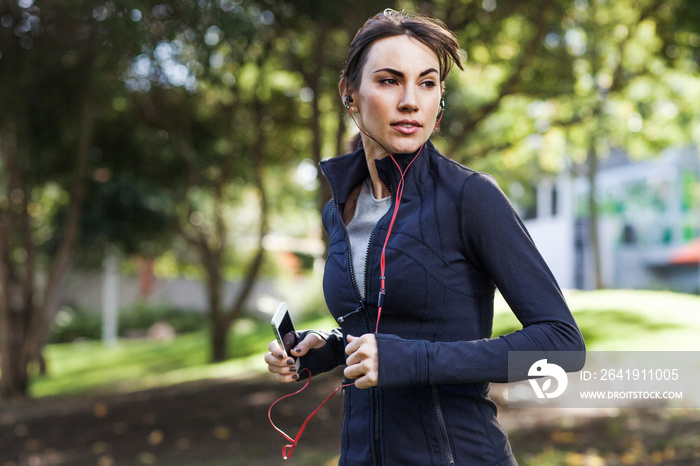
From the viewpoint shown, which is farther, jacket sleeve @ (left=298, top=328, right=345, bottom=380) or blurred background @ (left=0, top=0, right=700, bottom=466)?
blurred background @ (left=0, top=0, right=700, bottom=466)

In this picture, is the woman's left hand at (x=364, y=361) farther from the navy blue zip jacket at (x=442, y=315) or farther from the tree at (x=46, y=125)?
the tree at (x=46, y=125)

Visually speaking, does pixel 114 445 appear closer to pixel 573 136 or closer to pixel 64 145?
pixel 64 145

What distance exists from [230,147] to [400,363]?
12677 mm

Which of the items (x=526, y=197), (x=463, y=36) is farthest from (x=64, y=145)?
(x=526, y=197)

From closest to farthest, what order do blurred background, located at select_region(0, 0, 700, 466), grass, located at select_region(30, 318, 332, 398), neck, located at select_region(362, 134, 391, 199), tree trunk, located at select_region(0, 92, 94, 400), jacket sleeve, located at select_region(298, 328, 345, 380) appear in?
neck, located at select_region(362, 134, 391, 199) → jacket sleeve, located at select_region(298, 328, 345, 380) → blurred background, located at select_region(0, 0, 700, 466) → tree trunk, located at select_region(0, 92, 94, 400) → grass, located at select_region(30, 318, 332, 398)

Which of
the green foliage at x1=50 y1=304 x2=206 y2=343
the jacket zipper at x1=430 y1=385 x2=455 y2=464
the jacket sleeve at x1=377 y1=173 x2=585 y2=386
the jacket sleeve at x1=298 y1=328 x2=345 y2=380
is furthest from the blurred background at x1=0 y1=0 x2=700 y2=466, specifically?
the green foliage at x1=50 y1=304 x2=206 y2=343

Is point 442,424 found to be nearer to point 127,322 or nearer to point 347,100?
point 347,100

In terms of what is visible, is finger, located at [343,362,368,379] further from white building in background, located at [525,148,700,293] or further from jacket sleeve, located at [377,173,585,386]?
white building in background, located at [525,148,700,293]

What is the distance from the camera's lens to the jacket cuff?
158cm

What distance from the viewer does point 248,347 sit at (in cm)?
1902

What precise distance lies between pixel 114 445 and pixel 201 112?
662cm

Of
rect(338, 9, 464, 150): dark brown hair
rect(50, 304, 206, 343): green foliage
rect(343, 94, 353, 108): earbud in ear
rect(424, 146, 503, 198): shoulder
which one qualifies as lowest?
rect(50, 304, 206, 343): green foliage

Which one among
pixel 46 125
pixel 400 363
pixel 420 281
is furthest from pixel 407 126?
pixel 46 125

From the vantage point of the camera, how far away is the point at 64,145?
39.9 ft
